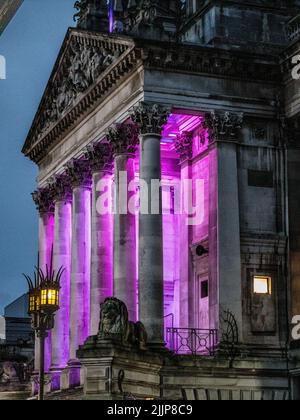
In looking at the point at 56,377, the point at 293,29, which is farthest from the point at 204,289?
the point at 293,29

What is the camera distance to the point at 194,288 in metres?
58.3

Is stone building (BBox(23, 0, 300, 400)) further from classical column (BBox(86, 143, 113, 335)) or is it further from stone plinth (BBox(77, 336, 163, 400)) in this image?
stone plinth (BBox(77, 336, 163, 400))

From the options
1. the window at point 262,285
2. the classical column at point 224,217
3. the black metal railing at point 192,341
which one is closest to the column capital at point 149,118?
the classical column at point 224,217

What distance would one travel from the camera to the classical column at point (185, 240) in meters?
58.5

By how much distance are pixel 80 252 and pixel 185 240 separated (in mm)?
7316

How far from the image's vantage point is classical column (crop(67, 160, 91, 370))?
63188 millimetres

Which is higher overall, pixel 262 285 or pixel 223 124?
pixel 223 124

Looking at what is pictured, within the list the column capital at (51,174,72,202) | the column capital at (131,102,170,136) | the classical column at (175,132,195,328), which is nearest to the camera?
the column capital at (131,102,170,136)

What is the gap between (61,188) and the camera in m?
68.6

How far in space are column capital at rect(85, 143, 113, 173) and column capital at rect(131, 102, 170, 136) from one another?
659 centimetres

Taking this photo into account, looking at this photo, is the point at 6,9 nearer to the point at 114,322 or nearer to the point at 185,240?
the point at 114,322

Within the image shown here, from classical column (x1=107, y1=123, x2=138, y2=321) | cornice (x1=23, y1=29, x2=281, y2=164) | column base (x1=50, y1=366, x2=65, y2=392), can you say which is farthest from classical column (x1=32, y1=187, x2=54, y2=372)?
classical column (x1=107, y1=123, x2=138, y2=321)

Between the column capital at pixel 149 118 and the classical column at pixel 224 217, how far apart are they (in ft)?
8.27
